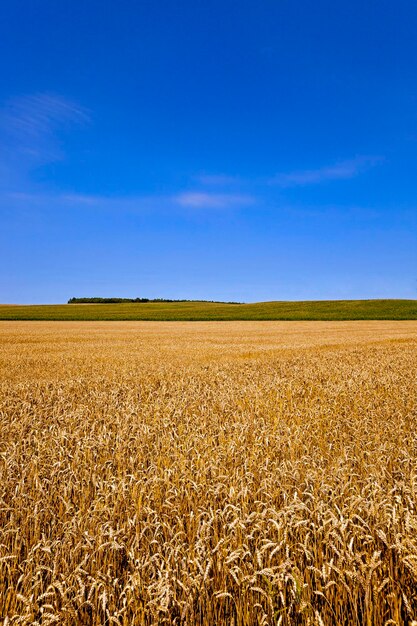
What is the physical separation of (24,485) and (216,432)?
2.69 meters

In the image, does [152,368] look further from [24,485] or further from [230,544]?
[230,544]

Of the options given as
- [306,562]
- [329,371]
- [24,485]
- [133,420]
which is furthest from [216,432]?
[329,371]

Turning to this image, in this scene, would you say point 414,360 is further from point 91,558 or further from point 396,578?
point 91,558

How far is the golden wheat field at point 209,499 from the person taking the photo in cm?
232

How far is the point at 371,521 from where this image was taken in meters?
3.16

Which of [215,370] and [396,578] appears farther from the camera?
[215,370]

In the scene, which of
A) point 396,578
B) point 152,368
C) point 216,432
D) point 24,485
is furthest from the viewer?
point 152,368

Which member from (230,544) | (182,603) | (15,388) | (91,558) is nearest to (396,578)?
(230,544)

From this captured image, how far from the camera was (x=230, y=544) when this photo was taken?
280 centimetres

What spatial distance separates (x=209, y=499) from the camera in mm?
3525

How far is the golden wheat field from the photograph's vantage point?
2.32 m

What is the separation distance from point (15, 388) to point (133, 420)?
4090mm

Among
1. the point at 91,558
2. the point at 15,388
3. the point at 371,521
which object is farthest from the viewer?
the point at 15,388

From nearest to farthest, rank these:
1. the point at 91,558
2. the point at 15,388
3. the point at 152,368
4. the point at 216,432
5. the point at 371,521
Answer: the point at 91,558
the point at 371,521
the point at 216,432
the point at 15,388
the point at 152,368
